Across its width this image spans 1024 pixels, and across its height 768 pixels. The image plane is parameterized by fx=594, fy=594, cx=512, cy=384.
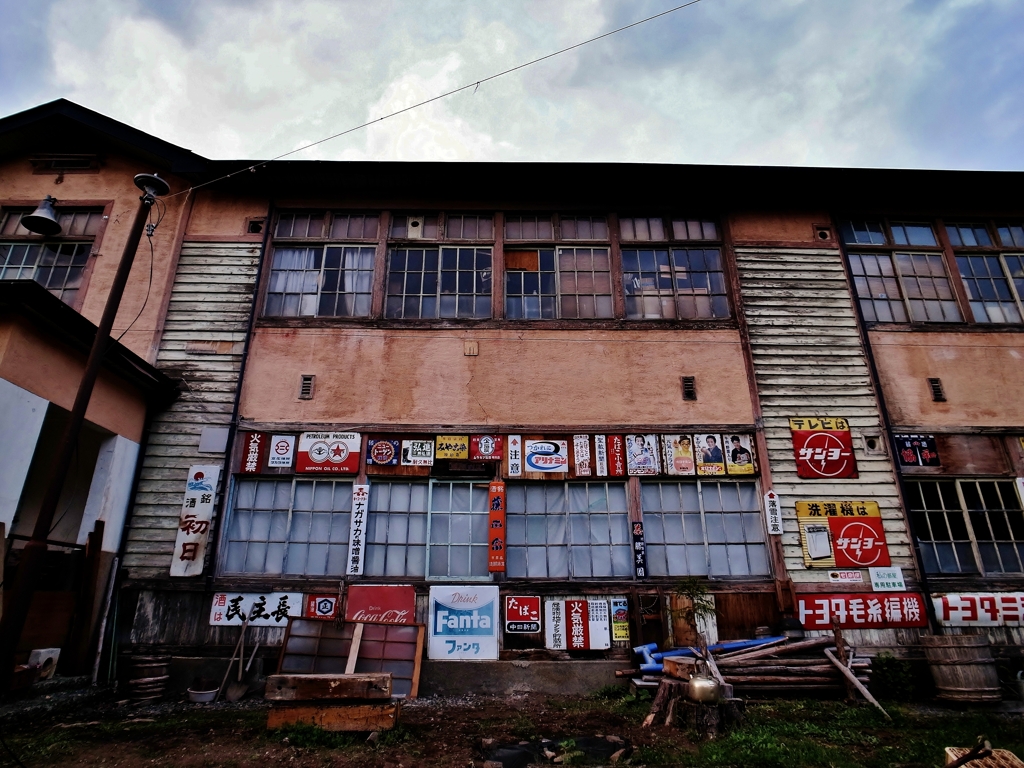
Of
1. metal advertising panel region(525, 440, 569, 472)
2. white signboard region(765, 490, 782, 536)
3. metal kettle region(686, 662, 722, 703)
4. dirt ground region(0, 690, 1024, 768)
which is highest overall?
metal advertising panel region(525, 440, 569, 472)

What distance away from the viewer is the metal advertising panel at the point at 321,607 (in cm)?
879

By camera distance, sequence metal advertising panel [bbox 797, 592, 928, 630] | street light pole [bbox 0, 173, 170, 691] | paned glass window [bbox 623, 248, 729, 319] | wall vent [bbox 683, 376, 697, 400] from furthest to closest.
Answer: paned glass window [bbox 623, 248, 729, 319]
wall vent [bbox 683, 376, 697, 400]
metal advertising panel [bbox 797, 592, 928, 630]
street light pole [bbox 0, 173, 170, 691]

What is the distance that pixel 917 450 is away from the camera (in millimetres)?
9828

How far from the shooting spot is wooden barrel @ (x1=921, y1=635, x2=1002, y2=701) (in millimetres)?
7488

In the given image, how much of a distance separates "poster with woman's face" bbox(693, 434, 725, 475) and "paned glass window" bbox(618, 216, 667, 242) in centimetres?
404

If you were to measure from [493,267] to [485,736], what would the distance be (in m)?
7.57

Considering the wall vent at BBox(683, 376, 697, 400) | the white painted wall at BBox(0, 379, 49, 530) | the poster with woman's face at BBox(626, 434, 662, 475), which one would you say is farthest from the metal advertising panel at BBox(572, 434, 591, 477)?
the white painted wall at BBox(0, 379, 49, 530)

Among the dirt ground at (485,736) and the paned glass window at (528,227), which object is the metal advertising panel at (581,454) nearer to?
the dirt ground at (485,736)

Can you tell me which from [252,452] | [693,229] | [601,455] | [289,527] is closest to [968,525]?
[601,455]

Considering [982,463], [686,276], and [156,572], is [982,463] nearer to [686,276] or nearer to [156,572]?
[686,276]

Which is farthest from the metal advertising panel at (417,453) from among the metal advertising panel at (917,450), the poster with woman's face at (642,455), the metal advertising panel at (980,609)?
the metal advertising panel at (980,609)

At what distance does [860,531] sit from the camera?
9.30 meters

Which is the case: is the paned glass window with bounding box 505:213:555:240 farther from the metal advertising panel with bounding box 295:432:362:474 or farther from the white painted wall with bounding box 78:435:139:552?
the white painted wall with bounding box 78:435:139:552

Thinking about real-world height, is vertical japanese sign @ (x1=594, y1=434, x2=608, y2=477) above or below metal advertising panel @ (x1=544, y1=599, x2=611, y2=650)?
above
